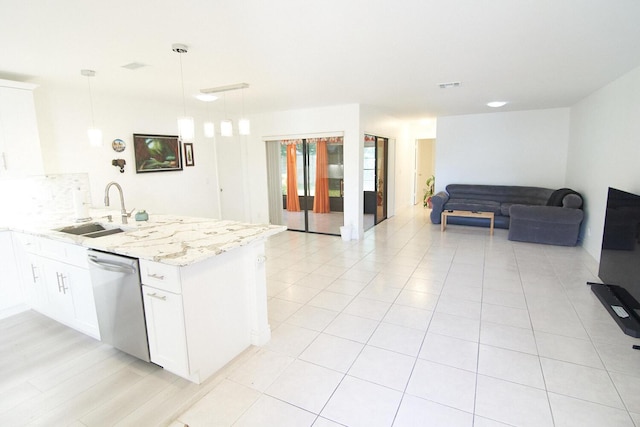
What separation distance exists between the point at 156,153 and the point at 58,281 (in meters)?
2.89

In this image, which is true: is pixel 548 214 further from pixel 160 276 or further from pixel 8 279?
pixel 8 279

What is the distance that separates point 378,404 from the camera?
6.76 ft

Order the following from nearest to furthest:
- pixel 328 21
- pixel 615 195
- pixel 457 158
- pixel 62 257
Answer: pixel 328 21, pixel 62 257, pixel 615 195, pixel 457 158

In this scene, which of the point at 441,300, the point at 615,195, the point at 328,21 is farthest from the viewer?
the point at 441,300

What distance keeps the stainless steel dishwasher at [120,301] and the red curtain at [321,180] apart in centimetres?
457

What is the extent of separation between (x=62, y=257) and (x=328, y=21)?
294 centimetres

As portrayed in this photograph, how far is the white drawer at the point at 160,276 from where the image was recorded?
211cm

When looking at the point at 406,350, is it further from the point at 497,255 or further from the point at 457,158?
the point at 457,158

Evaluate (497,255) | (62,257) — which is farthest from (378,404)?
(497,255)

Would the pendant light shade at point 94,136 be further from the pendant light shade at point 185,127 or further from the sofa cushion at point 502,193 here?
the sofa cushion at point 502,193

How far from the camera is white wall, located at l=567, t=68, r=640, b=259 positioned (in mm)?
3721

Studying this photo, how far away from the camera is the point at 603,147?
4.65 meters

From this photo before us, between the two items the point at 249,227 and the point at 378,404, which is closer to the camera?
the point at 378,404

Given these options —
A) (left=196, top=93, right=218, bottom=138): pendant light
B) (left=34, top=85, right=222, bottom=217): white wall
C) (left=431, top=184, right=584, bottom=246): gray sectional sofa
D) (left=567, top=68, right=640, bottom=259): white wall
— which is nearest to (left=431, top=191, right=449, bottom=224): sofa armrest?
(left=431, top=184, right=584, bottom=246): gray sectional sofa
